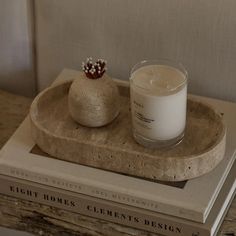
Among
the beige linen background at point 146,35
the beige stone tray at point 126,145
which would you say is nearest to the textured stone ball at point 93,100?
the beige stone tray at point 126,145

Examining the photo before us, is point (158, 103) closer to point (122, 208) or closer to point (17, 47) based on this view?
point (122, 208)

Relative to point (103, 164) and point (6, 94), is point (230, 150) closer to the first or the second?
point (103, 164)

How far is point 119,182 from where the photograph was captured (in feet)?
3.05

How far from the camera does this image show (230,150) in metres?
0.98

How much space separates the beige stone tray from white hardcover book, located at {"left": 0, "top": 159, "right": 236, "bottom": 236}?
5cm

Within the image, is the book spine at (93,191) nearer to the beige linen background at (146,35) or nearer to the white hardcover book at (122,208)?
the white hardcover book at (122,208)

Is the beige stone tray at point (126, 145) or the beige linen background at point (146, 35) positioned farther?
the beige linen background at point (146, 35)

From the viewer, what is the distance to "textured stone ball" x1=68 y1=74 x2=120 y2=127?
3.12ft

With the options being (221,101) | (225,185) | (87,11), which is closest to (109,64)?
(87,11)

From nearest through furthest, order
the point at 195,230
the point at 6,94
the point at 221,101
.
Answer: the point at 195,230 < the point at 221,101 < the point at 6,94

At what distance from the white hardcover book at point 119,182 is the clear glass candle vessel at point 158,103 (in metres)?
0.06

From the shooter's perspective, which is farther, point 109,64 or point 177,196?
point 109,64

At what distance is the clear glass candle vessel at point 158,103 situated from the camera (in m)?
0.91

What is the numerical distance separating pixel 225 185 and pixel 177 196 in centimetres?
9
